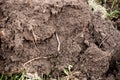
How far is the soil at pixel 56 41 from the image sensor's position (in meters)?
2.30

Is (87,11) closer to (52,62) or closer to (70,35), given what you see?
(70,35)

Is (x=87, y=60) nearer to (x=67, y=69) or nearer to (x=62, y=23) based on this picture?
(x=67, y=69)

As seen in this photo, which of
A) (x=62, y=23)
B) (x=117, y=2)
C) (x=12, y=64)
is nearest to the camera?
(x=12, y=64)

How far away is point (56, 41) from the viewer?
7.97 feet

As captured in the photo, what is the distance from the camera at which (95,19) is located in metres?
2.60

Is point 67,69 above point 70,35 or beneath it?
beneath

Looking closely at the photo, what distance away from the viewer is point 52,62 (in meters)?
2.40

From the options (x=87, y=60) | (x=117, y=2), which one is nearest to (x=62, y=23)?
(x=87, y=60)

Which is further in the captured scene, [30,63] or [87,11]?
[87,11]

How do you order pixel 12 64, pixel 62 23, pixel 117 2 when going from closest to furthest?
1. pixel 12 64
2. pixel 62 23
3. pixel 117 2

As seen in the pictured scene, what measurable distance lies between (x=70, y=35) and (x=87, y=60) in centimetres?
33

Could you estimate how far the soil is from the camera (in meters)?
2.30

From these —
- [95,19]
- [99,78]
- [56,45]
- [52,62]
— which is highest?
[95,19]

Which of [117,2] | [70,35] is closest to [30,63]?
[70,35]
